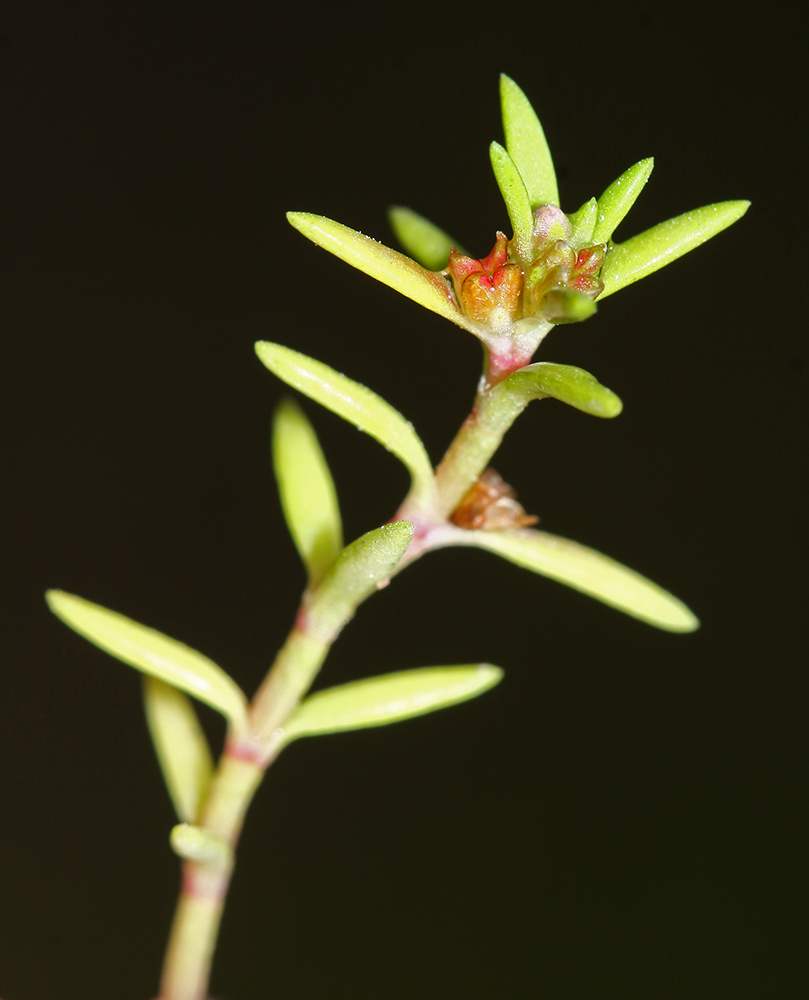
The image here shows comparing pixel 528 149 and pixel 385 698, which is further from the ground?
pixel 528 149

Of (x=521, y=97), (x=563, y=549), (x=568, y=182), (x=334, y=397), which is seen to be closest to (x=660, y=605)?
(x=563, y=549)

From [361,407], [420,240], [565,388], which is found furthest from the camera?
[420,240]

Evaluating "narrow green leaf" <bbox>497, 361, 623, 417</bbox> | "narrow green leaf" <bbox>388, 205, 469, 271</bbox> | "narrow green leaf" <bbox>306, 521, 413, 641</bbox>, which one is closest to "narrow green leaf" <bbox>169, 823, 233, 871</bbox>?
"narrow green leaf" <bbox>306, 521, 413, 641</bbox>

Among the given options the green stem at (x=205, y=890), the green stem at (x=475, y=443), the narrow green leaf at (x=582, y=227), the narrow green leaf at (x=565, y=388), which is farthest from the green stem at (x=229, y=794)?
the narrow green leaf at (x=582, y=227)

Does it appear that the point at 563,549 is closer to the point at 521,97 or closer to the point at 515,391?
the point at 515,391

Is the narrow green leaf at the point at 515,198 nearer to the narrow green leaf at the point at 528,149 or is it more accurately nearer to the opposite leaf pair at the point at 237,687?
the narrow green leaf at the point at 528,149

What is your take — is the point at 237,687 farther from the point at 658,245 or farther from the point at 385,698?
the point at 658,245

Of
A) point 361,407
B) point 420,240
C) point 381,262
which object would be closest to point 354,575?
point 361,407

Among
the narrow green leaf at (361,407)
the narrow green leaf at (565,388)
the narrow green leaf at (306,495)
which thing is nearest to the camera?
the narrow green leaf at (565,388)
